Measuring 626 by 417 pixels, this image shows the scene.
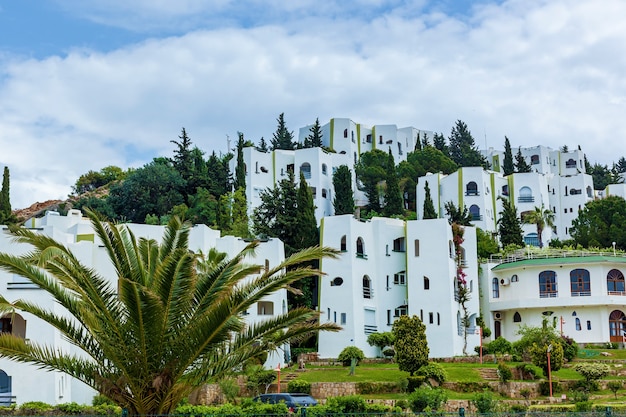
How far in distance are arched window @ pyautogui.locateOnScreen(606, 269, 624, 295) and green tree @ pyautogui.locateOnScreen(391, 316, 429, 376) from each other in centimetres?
2085

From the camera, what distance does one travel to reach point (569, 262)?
178ft

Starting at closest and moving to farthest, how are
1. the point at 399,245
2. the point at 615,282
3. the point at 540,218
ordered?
the point at 615,282, the point at 399,245, the point at 540,218

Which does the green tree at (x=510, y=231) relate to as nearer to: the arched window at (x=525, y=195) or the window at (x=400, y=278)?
the arched window at (x=525, y=195)

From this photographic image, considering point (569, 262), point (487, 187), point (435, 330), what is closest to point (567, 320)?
point (569, 262)

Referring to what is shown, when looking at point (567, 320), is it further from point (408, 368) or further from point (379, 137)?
point (379, 137)

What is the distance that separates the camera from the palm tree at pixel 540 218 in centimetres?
7519

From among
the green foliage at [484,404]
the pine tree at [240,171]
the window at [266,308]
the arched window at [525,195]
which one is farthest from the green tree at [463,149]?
the green foliage at [484,404]

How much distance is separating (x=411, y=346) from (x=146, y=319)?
23258 millimetres

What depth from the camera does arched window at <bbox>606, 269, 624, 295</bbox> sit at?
176 feet

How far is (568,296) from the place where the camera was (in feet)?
178

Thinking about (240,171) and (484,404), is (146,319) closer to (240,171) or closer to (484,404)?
(484,404)

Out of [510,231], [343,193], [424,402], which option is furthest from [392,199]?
[424,402]

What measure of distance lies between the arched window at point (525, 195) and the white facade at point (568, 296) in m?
25.2

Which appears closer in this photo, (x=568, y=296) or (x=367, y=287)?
(x=367, y=287)
